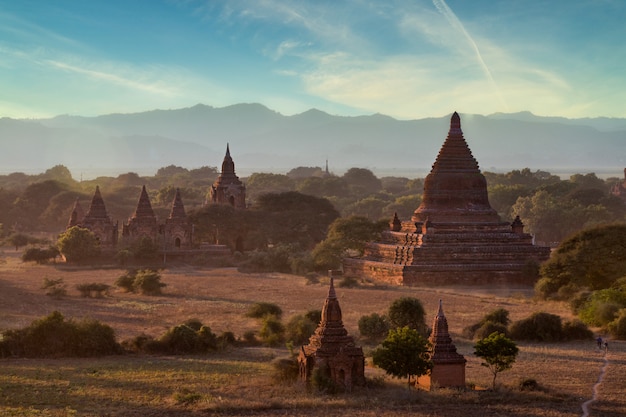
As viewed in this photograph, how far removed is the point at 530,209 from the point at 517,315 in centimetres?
4173

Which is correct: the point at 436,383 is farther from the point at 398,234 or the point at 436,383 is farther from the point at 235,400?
the point at 398,234

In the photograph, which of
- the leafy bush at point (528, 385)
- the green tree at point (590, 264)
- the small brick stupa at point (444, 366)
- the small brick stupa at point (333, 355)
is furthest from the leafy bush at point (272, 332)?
the green tree at point (590, 264)

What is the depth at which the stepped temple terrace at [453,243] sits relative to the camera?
44094 mm

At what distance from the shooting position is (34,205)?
293 feet

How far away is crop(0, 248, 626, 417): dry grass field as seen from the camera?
20.1 metres

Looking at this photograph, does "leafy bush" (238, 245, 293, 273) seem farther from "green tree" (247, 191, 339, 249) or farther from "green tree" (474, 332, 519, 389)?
"green tree" (474, 332, 519, 389)

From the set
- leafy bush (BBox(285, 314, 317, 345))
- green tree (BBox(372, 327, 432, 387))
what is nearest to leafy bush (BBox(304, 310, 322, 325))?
leafy bush (BBox(285, 314, 317, 345))

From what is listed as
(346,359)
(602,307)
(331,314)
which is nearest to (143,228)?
(602,307)

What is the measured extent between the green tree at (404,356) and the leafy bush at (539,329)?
30.1 feet

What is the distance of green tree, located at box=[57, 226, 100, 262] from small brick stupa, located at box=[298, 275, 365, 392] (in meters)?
34.3

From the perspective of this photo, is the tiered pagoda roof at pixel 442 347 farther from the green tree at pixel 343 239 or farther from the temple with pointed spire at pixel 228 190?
the temple with pointed spire at pixel 228 190

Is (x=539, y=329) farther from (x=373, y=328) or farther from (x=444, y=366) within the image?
(x=444, y=366)

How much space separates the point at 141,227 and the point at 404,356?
3931 centimetres

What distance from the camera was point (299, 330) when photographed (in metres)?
28.6
